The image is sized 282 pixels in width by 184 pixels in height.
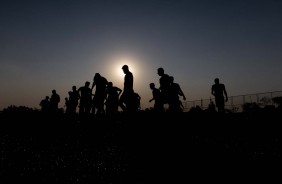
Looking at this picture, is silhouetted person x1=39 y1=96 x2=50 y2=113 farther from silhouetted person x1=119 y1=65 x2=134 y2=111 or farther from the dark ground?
the dark ground

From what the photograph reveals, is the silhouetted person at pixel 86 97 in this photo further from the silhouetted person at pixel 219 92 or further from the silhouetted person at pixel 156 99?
the silhouetted person at pixel 219 92

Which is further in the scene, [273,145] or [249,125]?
[249,125]

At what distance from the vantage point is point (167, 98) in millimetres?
10836

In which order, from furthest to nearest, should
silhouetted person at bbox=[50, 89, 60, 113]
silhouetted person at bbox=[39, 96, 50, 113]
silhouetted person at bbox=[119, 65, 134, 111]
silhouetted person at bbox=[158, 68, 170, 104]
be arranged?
1. silhouetted person at bbox=[39, 96, 50, 113]
2. silhouetted person at bbox=[50, 89, 60, 113]
3. silhouetted person at bbox=[158, 68, 170, 104]
4. silhouetted person at bbox=[119, 65, 134, 111]

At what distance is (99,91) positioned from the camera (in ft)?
39.6

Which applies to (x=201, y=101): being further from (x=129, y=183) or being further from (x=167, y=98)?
(x=129, y=183)

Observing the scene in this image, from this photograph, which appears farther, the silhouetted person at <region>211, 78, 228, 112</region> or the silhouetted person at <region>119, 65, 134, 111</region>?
the silhouetted person at <region>211, 78, 228, 112</region>

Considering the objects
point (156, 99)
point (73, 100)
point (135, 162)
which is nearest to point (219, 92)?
point (156, 99)

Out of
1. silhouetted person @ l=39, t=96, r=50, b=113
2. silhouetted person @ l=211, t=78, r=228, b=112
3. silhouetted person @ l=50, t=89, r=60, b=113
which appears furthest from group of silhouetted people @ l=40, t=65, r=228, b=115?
silhouetted person @ l=39, t=96, r=50, b=113

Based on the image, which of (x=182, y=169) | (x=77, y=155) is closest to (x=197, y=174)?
(x=182, y=169)

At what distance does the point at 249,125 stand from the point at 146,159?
8063mm

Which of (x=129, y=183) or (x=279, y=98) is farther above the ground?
(x=279, y=98)

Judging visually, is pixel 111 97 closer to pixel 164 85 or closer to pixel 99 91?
pixel 99 91

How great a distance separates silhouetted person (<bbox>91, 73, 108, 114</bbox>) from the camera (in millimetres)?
12031
